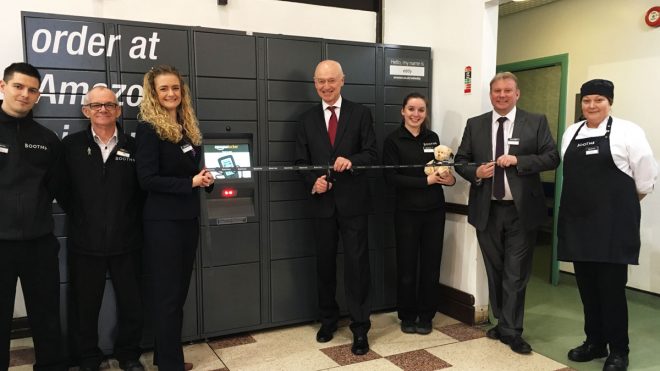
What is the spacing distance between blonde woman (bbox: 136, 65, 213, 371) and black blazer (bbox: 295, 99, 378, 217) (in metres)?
0.80

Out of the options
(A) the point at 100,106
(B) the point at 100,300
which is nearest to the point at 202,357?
(B) the point at 100,300

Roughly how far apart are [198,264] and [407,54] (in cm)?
219

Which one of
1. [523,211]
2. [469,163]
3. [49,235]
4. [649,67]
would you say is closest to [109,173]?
[49,235]

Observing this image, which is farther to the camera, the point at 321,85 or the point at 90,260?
the point at 321,85

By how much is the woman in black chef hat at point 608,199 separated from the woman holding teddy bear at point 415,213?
2.67 ft

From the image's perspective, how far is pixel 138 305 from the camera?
2.85 metres

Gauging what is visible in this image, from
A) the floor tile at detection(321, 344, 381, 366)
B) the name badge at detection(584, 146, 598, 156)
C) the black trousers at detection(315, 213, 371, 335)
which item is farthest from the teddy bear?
the floor tile at detection(321, 344, 381, 366)

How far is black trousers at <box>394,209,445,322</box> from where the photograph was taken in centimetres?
341

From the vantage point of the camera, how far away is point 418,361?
118 inches

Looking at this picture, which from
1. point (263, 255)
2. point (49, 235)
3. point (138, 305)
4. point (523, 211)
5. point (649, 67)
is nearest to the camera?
point (49, 235)

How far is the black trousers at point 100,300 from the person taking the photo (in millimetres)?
2732

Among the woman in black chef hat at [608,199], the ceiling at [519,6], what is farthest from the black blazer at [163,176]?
the ceiling at [519,6]

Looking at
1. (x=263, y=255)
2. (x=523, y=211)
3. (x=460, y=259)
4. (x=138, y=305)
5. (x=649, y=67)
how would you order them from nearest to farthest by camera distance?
(x=138, y=305)
(x=523, y=211)
(x=263, y=255)
(x=460, y=259)
(x=649, y=67)

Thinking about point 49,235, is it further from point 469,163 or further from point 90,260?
point 469,163
